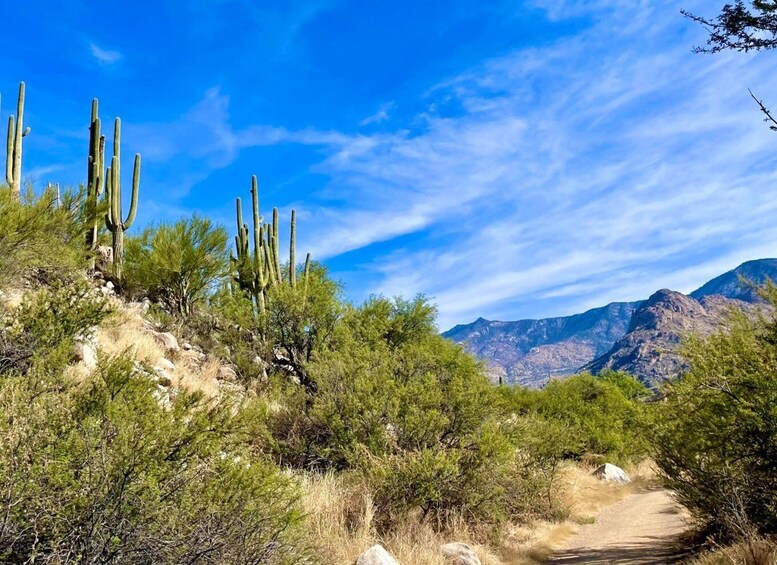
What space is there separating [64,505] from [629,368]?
20662 centimetres

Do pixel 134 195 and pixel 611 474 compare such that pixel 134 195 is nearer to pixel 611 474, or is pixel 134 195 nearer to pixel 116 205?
pixel 116 205

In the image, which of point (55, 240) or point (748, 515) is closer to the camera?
point (748, 515)

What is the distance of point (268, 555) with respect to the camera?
15.8 ft

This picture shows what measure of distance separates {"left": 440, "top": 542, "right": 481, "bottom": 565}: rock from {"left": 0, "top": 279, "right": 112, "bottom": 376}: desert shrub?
19.3ft

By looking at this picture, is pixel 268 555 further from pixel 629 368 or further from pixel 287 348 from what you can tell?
pixel 629 368

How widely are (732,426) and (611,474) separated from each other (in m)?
15.4

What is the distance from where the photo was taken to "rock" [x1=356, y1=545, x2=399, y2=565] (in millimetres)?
6570

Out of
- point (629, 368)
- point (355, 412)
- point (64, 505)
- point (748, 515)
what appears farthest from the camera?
point (629, 368)

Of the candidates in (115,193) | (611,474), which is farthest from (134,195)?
(611,474)

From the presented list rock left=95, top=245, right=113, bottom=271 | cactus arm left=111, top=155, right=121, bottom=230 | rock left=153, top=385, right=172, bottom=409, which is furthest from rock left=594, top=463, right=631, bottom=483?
cactus arm left=111, top=155, right=121, bottom=230

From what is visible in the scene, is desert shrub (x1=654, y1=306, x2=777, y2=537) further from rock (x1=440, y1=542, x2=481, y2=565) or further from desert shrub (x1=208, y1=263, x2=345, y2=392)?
desert shrub (x1=208, y1=263, x2=345, y2=392)

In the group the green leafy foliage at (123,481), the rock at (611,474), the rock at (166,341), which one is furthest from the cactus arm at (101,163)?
the rock at (611,474)

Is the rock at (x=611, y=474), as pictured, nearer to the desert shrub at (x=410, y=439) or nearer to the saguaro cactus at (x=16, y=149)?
the desert shrub at (x=410, y=439)

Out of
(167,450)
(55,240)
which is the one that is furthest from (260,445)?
(55,240)
